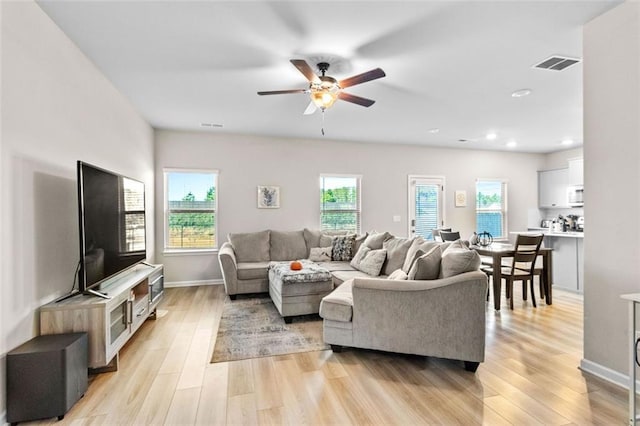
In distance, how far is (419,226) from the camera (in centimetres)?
688

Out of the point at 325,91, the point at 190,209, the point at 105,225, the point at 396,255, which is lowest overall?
the point at 396,255

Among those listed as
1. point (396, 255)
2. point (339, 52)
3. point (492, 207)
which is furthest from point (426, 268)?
point (492, 207)

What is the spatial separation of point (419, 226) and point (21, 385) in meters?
6.39

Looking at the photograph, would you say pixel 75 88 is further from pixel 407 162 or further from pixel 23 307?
pixel 407 162

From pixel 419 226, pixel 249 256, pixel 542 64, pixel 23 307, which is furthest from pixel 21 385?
pixel 419 226

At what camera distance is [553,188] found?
23.8 feet

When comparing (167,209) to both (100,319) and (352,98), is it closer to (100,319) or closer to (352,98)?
(100,319)

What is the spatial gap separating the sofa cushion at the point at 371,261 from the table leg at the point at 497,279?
1461mm

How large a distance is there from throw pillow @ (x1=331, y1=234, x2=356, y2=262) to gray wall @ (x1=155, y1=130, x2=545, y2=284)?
103 cm

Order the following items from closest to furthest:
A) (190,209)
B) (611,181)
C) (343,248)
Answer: (611,181) < (343,248) < (190,209)

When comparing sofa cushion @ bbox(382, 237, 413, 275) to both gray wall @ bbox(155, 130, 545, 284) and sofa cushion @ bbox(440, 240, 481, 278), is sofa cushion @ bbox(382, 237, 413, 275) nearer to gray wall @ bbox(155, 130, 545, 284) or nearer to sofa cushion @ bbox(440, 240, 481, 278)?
sofa cushion @ bbox(440, 240, 481, 278)

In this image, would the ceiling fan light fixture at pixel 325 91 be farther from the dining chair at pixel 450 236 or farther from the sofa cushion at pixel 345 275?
the dining chair at pixel 450 236

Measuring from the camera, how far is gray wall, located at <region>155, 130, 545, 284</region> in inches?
218

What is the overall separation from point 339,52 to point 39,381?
3187 mm
